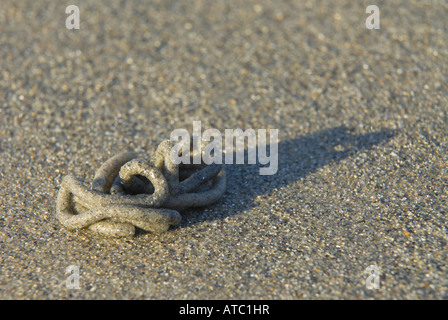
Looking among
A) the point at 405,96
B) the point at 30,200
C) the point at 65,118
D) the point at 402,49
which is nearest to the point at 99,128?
the point at 65,118

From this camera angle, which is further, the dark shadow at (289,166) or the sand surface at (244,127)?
the dark shadow at (289,166)

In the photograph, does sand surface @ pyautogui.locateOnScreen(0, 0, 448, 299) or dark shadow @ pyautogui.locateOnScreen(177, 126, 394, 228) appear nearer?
sand surface @ pyautogui.locateOnScreen(0, 0, 448, 299)

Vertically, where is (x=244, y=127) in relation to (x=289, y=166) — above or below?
above

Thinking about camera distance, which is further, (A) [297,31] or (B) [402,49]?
(A) [297,31]

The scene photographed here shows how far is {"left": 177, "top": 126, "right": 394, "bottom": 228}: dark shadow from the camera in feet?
10.2

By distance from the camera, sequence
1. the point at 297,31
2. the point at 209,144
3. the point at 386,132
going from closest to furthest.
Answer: the point at 209,144 < the point at 386,132 < the point at 297,31

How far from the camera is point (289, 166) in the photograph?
3467 millimetres

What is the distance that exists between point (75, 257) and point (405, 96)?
2.71m

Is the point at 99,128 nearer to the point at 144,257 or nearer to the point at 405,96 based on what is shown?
the point at 144,257

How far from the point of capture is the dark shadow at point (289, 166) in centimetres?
311

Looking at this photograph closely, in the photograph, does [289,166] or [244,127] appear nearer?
[289,166]

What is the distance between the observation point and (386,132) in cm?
369

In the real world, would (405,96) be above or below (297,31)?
below
